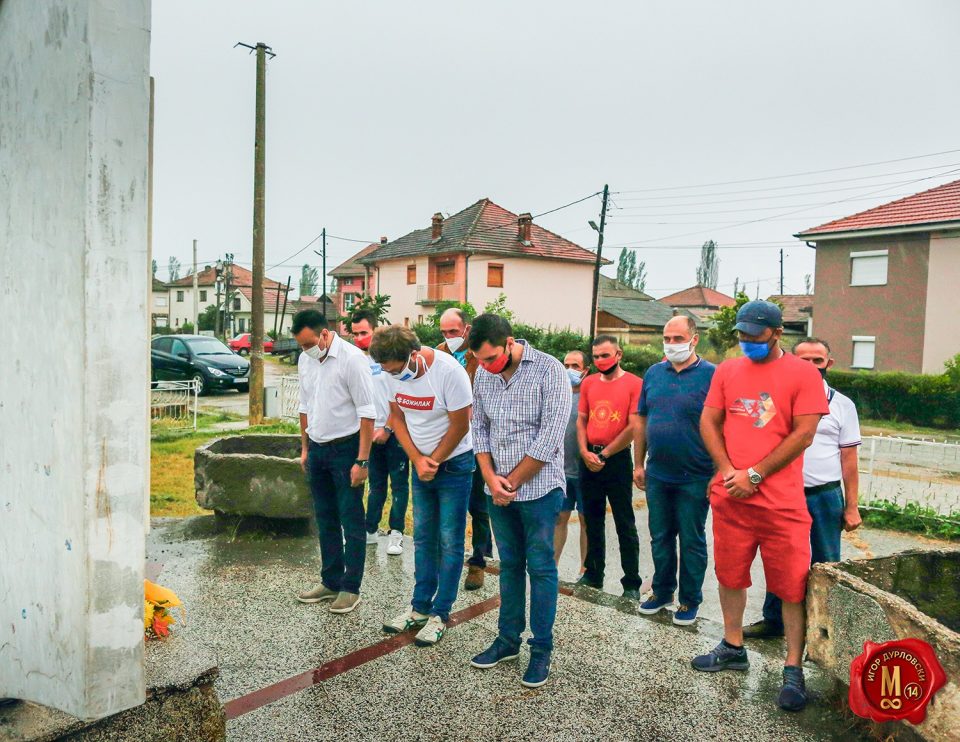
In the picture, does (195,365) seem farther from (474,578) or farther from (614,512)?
(614,512)

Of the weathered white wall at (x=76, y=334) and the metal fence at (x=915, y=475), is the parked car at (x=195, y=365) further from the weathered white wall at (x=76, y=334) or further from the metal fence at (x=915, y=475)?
the weathered white wall at (x=76, y=334)

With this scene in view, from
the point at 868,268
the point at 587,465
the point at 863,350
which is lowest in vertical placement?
the point at 587,465

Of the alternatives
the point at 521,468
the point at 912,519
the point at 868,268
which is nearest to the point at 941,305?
the point at 868,268

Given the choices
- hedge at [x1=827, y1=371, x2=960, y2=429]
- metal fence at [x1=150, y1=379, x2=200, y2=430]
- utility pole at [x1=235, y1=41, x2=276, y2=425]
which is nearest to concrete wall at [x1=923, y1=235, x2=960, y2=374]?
hedge at [x1=827, y1=371, x2=960, y2=429]

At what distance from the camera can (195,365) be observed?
19875 millimetres

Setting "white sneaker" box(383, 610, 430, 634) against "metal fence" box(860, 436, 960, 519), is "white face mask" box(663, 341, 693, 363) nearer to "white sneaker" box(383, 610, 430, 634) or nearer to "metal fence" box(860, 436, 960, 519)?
"white sneaker" box(383, 610, 430, 634)

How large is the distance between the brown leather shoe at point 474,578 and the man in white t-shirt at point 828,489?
1743 millimetres

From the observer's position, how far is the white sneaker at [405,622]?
424 centimetres

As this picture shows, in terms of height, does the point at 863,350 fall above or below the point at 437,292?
below

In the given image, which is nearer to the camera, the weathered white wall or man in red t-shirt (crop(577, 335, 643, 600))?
the weathered white wall

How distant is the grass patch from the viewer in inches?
313

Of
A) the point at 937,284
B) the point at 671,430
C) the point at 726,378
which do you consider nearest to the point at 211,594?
the point at 671,430

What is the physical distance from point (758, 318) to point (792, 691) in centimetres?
176

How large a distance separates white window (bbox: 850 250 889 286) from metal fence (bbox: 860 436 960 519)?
667 inches
